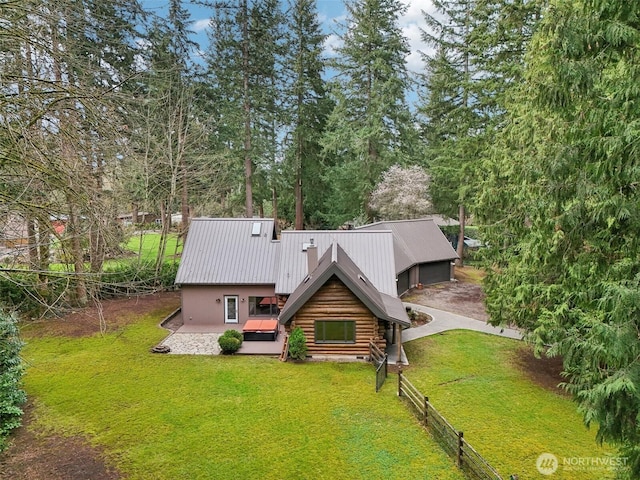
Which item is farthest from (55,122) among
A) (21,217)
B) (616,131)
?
(616,131)

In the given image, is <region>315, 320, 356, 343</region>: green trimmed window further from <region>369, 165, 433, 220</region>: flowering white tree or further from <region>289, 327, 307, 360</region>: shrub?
<region>369, 165, 433, 220</region>: flowering white tree

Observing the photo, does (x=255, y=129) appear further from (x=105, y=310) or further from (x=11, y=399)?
(x=11, y=399)

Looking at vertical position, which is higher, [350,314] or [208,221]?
[208,221]

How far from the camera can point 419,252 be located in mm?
25000

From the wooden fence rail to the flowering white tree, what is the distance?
19087mm

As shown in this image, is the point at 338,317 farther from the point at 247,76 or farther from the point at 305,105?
the point at 305,105

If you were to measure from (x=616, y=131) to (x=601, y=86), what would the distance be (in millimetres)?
→ 2054

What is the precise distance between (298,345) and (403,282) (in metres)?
11.0

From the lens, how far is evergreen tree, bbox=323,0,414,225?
29234 millimetres

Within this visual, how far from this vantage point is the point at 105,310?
19219 millimetres

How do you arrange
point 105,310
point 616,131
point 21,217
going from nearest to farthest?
point 21,217, point 616,131, point 105,310

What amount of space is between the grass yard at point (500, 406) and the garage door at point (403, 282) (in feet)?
22.5

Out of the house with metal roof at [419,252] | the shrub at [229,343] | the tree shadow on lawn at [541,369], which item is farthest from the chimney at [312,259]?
the tree shadow on lawn at [541,369]

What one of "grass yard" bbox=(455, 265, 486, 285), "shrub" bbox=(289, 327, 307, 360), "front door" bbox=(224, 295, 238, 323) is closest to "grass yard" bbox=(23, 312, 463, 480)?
"shrub" bbox=(289, 327, 307, 360)
